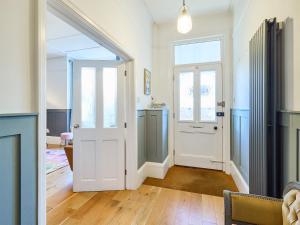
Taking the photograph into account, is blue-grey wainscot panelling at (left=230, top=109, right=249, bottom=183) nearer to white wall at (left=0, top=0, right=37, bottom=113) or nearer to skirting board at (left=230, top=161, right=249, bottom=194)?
skirting board at (left=230, top=161, right=249, bottom=194)

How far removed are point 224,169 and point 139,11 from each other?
129 inches

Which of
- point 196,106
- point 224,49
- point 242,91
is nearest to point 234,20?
point 224,49

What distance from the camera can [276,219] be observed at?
104 cm

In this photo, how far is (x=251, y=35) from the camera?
237 cm

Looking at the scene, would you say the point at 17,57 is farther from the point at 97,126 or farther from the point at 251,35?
the point at 251,35

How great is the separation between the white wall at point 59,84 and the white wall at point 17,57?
5229mm

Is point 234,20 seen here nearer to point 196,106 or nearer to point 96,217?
point 196,106

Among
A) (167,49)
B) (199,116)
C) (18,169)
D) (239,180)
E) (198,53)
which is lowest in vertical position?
(239,180)

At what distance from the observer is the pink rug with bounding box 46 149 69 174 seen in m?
3.71

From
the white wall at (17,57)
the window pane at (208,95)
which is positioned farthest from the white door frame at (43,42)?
the window pane at (208,95)

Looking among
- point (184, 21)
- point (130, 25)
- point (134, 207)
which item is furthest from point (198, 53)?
point (134, 207)

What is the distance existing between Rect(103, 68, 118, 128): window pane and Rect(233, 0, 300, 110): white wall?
6.16ft

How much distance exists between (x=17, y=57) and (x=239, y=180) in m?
3.06

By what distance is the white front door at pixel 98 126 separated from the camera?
8.68 feet
